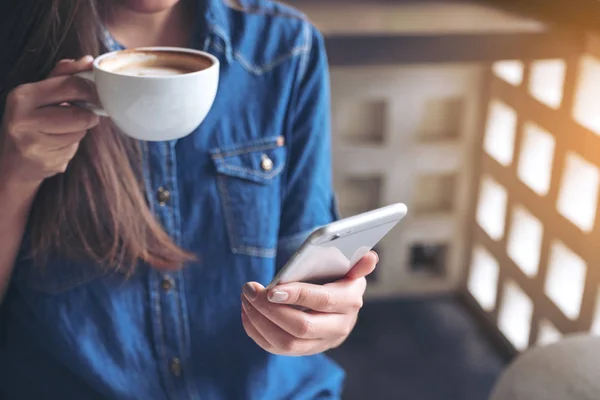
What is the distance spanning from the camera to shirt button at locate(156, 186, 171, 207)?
805 millimetres

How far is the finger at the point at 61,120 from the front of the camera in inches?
24.3

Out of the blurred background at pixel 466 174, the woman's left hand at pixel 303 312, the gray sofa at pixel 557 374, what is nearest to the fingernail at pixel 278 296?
the woman's left hand at pixel 303 312

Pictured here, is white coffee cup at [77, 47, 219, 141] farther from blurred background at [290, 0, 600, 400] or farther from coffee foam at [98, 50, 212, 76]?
blurred background at [290, 0, 600, 400]

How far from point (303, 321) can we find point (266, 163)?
0.68 feet

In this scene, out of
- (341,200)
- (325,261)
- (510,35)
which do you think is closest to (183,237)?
(325,261)

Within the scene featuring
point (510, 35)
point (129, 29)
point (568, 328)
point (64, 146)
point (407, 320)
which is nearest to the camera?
point (64, 146)

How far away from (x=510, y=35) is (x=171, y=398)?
0.83 meters

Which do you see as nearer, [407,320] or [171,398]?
[171,398]

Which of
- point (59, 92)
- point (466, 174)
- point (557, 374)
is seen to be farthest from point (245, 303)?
point (466, 174)

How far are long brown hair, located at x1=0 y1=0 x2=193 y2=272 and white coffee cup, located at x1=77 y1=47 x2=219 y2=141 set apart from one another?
0.13 m

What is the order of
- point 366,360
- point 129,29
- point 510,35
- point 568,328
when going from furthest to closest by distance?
point 366,360, point 568,328, point 510,35, point 129,29

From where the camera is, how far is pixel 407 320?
5.59 ft

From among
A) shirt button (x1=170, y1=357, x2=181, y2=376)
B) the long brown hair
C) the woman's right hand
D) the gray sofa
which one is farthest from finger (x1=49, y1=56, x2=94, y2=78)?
the gray sofa

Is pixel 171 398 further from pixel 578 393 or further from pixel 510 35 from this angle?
pixel 510 35
